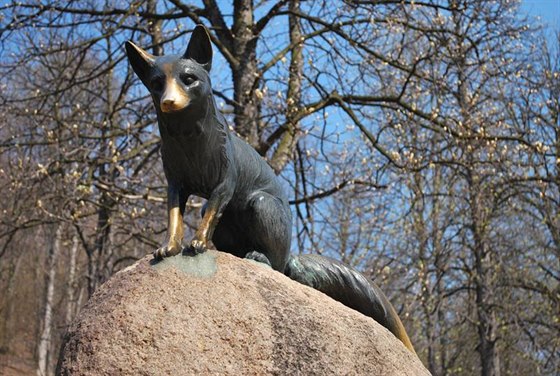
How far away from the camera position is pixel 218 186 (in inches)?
146

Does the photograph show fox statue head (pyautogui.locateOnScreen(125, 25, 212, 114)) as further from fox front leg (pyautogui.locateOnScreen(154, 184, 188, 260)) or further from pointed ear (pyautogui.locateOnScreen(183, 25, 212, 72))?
fox front leg (pyautogui.locateOnScreen(154, 184, 188, 260))

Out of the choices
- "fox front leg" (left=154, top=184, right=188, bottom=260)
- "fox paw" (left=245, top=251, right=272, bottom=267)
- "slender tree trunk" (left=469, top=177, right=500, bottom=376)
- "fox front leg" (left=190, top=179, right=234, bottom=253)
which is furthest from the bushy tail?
"slender tree trunk" (left=469, top=177, right=500, bottom=376)

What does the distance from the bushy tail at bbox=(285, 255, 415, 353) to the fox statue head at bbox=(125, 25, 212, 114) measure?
114 cm

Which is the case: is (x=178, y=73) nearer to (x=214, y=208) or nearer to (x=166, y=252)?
(x=214, y=208)

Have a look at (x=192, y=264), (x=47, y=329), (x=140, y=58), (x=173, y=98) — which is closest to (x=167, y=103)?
(x=173, y=98)

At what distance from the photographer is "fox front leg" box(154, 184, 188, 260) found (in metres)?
3.50

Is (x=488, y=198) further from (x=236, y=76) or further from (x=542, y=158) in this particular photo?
(x=236, y=76)

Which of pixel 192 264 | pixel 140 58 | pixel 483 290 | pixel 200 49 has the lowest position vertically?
A: pixel 192 264

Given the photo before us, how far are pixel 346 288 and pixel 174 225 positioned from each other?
107cm

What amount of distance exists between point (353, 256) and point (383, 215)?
39.4 inches

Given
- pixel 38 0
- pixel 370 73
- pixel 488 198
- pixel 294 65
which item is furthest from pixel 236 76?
pixel 488 198

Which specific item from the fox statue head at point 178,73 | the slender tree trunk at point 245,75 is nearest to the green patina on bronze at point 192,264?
the fox statue head at point 178,73

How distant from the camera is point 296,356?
10.9 ft

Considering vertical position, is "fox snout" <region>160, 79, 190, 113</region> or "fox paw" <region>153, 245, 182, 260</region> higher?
"fox snout" <region>160, 79, 190, 113</region>
